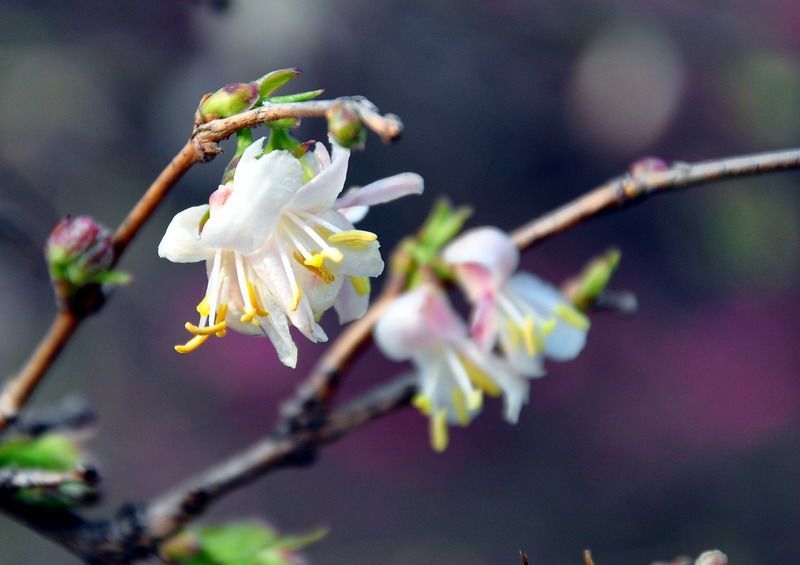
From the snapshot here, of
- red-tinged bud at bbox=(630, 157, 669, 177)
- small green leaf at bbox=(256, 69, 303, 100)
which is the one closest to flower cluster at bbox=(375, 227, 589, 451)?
red-tinged bud at bbox=(630, 157, 669, 177)

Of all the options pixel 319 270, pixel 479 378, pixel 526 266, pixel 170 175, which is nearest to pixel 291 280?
pixel 319 270

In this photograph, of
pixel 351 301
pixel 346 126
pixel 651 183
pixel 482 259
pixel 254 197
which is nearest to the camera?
pixel 346 126

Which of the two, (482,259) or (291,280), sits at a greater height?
(482,259)

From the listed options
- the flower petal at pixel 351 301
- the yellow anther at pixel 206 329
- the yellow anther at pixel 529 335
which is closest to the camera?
the yellow anther at pixel 206 329

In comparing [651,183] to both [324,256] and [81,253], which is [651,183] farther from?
[81,253]

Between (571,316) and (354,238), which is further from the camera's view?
(571,316)

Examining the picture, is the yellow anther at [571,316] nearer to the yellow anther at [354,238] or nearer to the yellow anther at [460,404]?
the yellow anther at [460,404]

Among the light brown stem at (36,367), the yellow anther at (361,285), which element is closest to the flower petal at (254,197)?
the yellow anther at (361,285)
